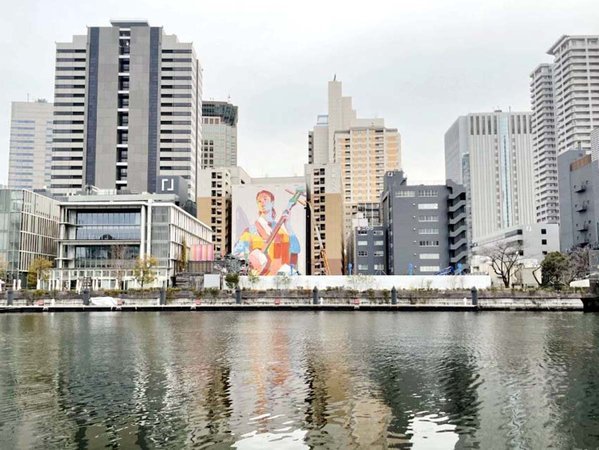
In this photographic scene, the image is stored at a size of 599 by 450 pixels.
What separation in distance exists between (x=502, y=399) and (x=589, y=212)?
150929 mm

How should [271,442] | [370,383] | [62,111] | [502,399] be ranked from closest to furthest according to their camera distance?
[271,442]
[502,399]
[370,383]
[62,111]

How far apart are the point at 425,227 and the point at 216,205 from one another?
2559 inches

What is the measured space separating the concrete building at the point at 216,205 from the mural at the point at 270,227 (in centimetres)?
1148

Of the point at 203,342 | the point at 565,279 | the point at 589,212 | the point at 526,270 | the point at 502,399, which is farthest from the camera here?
the point at 589,212

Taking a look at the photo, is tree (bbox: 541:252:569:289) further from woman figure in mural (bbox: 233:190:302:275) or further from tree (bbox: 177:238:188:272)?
tree (bbox: 177:238:188:272)

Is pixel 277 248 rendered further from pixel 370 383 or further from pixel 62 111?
pixel 370 383

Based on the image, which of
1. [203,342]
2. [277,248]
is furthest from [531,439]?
[277,248]

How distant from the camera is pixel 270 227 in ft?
559

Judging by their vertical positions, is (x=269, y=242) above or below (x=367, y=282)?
above

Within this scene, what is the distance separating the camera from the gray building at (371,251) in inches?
6491

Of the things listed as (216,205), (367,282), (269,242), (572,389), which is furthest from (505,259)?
(572,389)

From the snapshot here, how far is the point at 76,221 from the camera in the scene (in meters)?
130

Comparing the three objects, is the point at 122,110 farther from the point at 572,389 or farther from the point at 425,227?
the point at 572,389

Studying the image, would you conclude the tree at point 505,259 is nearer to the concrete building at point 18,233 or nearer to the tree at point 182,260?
the tree at point 182,260
